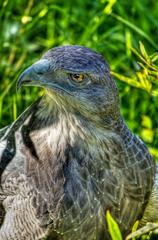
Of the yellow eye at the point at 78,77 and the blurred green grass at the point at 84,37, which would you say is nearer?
the yellow eye at the point at 78,77

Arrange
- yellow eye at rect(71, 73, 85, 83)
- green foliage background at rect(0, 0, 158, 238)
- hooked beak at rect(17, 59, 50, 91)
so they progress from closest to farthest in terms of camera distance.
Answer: hooked beak at rect(17, 59, 50, 91) < yellow eye at rect(71, 73, 85, 83) < green foliage background at rect(0, 0, 158, 238)

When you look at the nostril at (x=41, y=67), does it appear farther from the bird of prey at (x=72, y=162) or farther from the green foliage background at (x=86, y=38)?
the green foliage background at (x=86, y=38)

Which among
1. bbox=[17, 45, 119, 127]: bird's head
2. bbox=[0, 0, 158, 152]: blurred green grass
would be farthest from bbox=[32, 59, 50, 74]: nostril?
bbox=[0, 0, 158, 152]: blurred green grass

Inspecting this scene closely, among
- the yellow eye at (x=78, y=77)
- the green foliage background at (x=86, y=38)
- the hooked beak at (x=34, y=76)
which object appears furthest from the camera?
the green foliage background at (x=86, y=38)

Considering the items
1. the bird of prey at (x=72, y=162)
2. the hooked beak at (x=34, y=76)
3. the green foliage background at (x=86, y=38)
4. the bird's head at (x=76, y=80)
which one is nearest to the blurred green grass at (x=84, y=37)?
the green foliage background at (x=86, y=38)

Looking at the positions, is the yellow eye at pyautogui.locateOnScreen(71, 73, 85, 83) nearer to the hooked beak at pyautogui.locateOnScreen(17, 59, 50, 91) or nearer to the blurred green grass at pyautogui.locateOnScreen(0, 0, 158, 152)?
the hooked beak at pyautogui.locateOnScreen(17, 59, 50, 91)

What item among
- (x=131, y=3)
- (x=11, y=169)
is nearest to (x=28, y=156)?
(x=11, y=169)

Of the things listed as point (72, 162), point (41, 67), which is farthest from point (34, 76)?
point (72, 162)

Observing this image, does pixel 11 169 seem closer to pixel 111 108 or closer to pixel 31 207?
pixel 31 207
